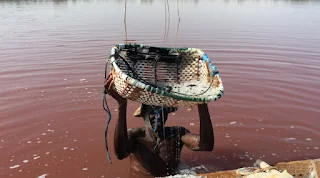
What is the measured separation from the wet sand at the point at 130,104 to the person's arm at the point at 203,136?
0.83m

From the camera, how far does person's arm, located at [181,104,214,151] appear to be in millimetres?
2723

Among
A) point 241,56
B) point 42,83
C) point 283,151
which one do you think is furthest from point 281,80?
point 42,83

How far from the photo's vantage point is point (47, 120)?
4797 millimetres

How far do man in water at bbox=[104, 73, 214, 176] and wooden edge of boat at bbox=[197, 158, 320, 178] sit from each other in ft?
0.94

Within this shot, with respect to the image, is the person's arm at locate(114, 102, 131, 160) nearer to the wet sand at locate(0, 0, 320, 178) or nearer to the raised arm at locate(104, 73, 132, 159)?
the raised arm at locate(104, 73, 132, 159)

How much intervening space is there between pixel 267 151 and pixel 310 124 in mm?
1068

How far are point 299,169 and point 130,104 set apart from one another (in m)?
3.08

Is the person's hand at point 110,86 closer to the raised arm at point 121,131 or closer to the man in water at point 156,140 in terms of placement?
the raised arm at point 121,131


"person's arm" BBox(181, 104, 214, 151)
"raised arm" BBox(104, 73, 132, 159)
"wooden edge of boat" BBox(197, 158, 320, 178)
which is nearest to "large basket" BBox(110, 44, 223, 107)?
"person's arm" BBox(181, 104, 214, 151)

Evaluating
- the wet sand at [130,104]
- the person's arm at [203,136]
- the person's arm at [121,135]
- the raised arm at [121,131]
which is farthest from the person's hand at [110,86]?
the wet sand at [130,104]

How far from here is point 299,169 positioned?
2801mm

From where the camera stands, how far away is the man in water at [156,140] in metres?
2.74

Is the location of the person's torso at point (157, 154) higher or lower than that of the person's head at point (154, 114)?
lower

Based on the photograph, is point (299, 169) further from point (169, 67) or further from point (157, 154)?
point (169, 67)
